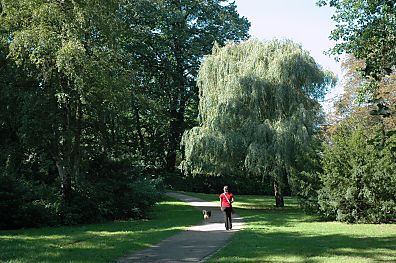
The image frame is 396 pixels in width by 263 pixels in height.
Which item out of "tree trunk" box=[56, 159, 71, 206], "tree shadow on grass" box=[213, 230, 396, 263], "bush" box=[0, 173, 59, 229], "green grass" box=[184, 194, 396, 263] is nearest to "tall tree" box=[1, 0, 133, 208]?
"tree trunk" box=[56, 159, 71, 206]

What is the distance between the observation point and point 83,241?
1287 cm

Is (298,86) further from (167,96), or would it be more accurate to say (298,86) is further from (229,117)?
(167,96)

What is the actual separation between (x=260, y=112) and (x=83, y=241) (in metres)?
14.9

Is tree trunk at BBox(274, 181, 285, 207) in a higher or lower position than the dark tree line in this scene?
lower

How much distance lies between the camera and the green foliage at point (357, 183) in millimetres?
18766

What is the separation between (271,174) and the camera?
2356 cm

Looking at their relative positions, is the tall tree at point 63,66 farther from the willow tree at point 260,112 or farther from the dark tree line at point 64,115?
the willow tree at point 260,112

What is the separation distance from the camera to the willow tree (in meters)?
23.4

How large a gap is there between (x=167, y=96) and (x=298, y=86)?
21.9 m

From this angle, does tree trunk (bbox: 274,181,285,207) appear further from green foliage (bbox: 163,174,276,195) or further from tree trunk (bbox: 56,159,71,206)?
green foliage (bbox: 163,174,276,195)

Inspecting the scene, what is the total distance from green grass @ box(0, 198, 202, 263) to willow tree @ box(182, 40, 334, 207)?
6.43 metres

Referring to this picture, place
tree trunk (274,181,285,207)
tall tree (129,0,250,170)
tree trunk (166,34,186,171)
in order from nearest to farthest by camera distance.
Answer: tree trunk (274,181,285,207) → tall tree (129,0,250,170) → tree trunk (166,34,186,171)

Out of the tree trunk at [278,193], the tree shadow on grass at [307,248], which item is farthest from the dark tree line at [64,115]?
the tree shadow on grass at [307,248]

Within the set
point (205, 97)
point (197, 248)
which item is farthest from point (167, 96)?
point (197, 248)
